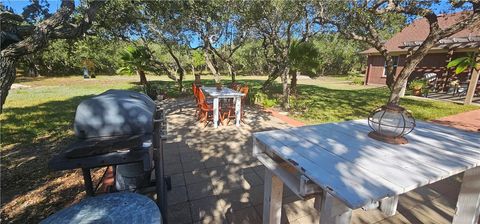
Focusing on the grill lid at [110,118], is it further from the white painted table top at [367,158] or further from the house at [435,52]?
the house at [435,52]

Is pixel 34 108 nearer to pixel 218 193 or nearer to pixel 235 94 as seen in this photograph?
pixel 235 94

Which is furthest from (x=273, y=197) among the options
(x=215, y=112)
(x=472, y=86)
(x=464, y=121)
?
(x=472, y=86)

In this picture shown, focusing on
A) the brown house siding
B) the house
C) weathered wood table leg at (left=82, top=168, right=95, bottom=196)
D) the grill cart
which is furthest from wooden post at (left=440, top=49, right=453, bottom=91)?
weathered wood table leg at (left=82, top=168, right=95, bottom=196)

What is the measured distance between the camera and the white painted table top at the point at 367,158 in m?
1.32

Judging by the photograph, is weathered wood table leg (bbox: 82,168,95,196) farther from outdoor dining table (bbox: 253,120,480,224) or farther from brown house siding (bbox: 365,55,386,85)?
brown house siding (bbox: 365,55,386,85)

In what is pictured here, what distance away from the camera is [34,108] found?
27.8 feet

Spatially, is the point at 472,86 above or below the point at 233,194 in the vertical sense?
above

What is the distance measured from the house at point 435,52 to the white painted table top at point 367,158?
10347 millimetres

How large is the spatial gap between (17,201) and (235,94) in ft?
15.4

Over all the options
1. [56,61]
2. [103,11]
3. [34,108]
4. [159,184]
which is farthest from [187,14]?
[56,61]

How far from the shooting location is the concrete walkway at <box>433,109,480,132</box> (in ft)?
21.7

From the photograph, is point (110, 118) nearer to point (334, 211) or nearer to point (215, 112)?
point (334, 211)

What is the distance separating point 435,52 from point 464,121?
8.96 m

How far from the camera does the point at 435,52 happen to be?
13.8m
